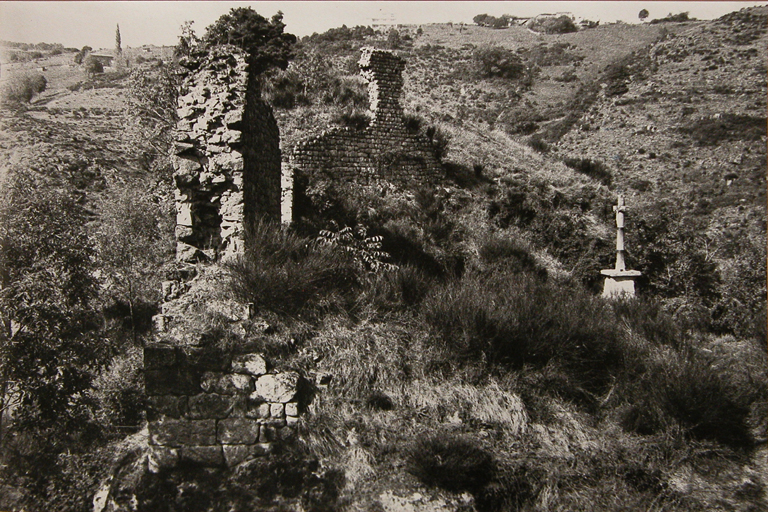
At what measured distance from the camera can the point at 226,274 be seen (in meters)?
5.07

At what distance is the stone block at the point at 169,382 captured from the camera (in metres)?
4.20

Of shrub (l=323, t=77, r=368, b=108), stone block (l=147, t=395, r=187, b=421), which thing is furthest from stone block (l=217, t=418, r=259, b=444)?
shrub (l=323, t=77, r=368, b=108)

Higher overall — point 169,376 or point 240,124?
point 240,124

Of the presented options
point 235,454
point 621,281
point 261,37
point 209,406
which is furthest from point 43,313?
point 261,37

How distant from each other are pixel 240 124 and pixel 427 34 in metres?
58.5

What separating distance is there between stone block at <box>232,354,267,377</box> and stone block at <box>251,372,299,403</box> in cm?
7

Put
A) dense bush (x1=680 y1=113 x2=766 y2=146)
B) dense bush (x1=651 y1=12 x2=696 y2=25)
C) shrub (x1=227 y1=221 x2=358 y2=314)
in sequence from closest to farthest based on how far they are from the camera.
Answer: shrub (x1=227 y1=221 x2=358 y2=314), dense bush (x1=680 y1=113 x2=766 y2=146), dense bush (x1=651 y1=12 x2=696 y2=25)

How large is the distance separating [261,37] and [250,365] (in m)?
30.1

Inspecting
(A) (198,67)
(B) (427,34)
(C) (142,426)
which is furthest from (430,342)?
(B) (427,34)

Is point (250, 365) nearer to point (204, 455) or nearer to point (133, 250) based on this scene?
point (204, 455)

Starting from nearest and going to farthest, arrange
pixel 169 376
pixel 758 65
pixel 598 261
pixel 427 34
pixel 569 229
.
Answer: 1. pixel 169 376
2. pixel 598 261
3. pixel 569 229
4. pixel 758 65
5. pixel 427 34

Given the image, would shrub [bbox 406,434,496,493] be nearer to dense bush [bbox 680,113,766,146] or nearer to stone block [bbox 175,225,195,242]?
stone block [bbox 175,225,195,242]

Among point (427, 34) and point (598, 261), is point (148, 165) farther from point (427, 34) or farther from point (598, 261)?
point (427, 34)

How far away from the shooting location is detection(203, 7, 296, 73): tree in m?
28.1
